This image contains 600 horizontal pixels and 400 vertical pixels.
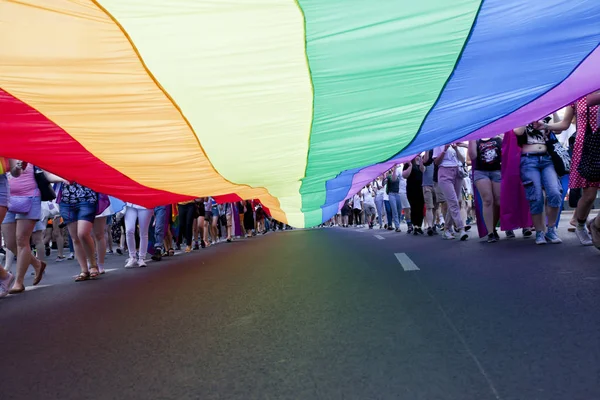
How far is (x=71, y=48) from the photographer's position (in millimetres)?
3115

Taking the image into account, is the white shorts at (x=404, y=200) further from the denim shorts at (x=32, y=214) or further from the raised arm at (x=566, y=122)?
the denim shorts at (x=32, y=214)

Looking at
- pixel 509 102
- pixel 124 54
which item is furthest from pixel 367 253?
pixel 124 54

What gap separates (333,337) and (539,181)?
191 inches

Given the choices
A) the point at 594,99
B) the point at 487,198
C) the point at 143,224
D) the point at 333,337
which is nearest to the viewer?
the point at 333,337

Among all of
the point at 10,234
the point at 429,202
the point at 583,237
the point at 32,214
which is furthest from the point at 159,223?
the point at 583,237

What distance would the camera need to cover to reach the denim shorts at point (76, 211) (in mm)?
7184

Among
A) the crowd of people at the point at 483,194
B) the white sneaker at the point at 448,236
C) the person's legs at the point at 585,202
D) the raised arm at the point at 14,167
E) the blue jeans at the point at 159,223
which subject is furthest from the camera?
the blue jeans at the point at 159,223

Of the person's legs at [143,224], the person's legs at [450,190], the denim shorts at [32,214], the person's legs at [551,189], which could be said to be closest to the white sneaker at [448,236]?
the person's legs at [450,190]

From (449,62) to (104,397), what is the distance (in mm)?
3173

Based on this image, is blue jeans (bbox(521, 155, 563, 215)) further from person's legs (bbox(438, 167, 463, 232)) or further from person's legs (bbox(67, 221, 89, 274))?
person's legs (bbox(67, 221, 89, 274))

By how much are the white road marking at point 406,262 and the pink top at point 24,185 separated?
478cm

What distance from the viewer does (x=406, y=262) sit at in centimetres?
616

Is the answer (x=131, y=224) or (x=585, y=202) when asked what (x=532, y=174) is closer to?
(x=585, y=202)

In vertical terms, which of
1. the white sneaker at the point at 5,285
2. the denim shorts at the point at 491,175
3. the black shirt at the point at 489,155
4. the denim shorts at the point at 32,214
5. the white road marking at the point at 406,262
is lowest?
the white road marking at the point at 406,262
